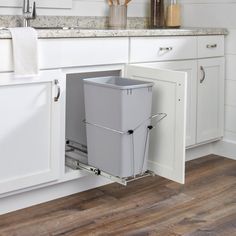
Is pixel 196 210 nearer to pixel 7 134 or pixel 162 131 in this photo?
pixel 162 131

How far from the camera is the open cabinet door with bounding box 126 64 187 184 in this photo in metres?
2.33

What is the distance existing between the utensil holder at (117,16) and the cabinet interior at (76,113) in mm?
441

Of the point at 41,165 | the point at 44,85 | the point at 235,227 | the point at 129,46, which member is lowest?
the point at 235,227

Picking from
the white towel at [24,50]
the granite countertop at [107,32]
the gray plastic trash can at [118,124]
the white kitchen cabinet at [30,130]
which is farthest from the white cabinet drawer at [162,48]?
the white towel at [24,50]

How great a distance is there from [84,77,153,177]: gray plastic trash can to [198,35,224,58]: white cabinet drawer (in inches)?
31.7

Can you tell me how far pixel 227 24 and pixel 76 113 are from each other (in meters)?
1.28

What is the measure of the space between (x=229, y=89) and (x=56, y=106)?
1501mm

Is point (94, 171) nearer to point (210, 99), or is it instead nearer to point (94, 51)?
point (94, 51)

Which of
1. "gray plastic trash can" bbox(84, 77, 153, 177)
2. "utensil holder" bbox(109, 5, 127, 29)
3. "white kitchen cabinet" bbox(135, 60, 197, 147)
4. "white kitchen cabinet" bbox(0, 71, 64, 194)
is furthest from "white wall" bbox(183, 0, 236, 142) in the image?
"white kitchen cabinet" bbox(0, 71, 64, 194)

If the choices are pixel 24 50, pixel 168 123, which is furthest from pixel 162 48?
pixel 24 50

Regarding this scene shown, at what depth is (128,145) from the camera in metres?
2.35

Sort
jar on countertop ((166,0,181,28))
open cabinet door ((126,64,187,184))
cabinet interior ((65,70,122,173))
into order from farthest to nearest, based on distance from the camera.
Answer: jar on countertop ((166,0,181,28)), cabinet interior ((65,70,122,173)), open cabinet door ((126,64,187,184))

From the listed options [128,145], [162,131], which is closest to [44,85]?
[128,145]

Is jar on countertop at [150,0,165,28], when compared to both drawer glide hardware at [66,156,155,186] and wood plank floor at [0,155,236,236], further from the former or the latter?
drawer glide hardware at [66,156,155,186]
